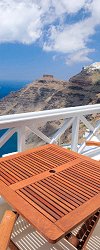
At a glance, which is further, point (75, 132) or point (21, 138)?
point (75, 132)

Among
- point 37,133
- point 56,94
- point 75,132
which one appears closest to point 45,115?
point 37,133

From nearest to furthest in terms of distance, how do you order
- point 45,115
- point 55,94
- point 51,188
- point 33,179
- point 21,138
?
point 51,188
point 33,179
point 21,138
point 45,115
point 55,94

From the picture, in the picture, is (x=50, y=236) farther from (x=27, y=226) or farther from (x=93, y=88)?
(x=93, y=88)

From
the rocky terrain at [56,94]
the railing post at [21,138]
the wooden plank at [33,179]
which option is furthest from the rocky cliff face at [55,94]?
the wooden plank at [33,179]

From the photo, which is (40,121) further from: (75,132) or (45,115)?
(75,132)

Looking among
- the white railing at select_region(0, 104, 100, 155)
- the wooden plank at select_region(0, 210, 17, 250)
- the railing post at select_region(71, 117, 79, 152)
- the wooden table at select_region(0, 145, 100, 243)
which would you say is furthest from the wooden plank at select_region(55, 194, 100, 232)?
the railing post at select_region(71, 117, 79, 152)
